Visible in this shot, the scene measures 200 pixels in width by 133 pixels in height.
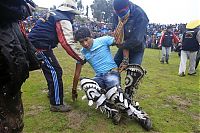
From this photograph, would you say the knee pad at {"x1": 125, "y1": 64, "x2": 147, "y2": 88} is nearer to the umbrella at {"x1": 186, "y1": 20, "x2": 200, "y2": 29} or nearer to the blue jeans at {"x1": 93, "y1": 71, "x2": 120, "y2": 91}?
the blue jeans at {"x1": 93, "y1": 71, "x2": 120, "y2": 91}

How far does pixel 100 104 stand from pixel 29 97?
2.01 m

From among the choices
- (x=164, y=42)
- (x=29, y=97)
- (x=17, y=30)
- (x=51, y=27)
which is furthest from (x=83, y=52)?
(x=164, y=42)

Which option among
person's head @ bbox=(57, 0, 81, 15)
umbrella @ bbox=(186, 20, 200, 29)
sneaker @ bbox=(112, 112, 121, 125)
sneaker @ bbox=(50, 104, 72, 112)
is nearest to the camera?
sneaker @ bbox=(112, 112, 121, 125)

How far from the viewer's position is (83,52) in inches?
203

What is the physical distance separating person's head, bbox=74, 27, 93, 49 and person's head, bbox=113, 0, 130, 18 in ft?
2.08

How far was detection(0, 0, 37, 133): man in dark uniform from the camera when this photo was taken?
8.36 feet

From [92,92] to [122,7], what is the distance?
1.50m

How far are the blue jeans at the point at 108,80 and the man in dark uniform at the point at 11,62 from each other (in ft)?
6.84

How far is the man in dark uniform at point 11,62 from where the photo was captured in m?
2.55

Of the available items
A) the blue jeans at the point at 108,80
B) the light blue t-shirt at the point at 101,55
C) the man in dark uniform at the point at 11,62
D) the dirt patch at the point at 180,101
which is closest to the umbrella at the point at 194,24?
the dirt patch at the point at 180,101

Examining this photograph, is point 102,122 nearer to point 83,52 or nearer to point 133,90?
point 133,90

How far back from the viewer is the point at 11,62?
2.55 meters

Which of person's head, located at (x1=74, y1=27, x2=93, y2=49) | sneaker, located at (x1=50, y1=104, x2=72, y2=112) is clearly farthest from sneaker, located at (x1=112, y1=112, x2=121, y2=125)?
person's head, located at (x1=74, y1=27, x2=93, y2=49)

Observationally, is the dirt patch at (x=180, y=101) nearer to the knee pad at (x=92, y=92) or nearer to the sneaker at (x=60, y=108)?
the knee pad at (x=92, y=92)
